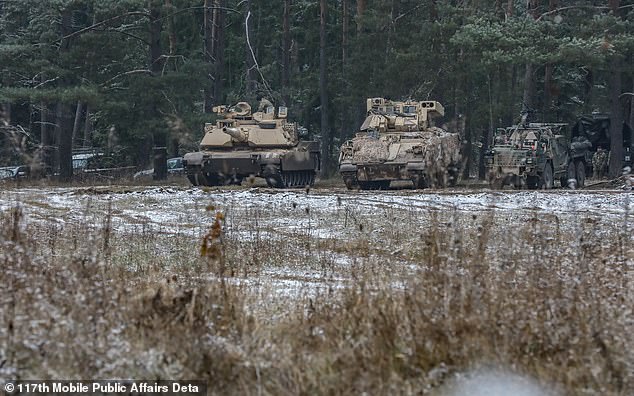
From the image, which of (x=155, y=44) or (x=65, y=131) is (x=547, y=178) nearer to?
(x=155, y=44)

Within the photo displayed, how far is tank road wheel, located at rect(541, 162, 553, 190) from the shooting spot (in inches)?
994

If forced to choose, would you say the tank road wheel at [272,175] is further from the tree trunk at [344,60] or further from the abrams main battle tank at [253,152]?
the tree trunk at [344,60]

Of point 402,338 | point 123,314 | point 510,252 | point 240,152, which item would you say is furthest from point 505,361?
point 240,152

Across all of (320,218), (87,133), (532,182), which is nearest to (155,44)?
(532,182)

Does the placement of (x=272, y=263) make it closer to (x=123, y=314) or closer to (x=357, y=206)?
(x=123, y=314)

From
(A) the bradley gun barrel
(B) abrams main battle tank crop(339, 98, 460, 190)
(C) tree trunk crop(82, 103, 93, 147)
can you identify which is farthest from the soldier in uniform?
(C) tree trunk crop(82, 103, 93, 147)

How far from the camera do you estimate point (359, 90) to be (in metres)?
38.1

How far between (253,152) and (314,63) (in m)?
23.5

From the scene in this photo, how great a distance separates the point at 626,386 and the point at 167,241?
7.69m

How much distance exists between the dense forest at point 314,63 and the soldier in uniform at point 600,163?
2.44 metres

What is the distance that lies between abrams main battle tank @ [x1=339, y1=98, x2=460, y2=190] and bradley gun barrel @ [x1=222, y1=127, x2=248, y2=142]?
3289mm

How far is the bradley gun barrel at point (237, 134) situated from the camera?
1098 inches

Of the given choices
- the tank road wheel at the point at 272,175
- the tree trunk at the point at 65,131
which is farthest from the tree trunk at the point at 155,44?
the tank road wheel at the point at 272,175

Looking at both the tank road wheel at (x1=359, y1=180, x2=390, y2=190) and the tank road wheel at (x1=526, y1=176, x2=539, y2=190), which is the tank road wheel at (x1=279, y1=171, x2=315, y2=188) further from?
the tank road wheel at (x1=526, y1=176, x2=539, y2=190)
